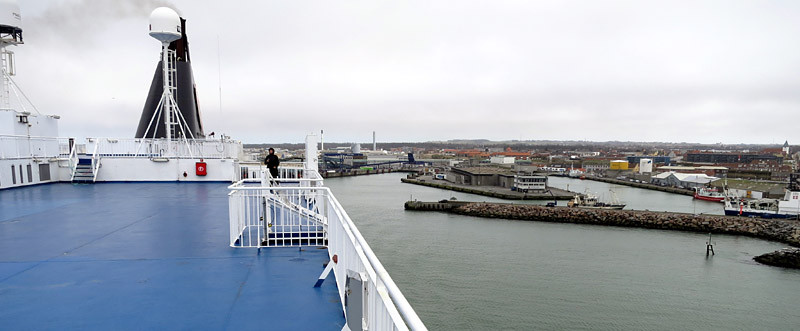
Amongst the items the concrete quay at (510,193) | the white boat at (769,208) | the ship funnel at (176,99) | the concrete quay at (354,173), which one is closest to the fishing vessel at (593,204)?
the concrete quay at (510,193)

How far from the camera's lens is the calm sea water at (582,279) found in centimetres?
1157

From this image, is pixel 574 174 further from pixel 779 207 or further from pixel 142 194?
pixel 142 194

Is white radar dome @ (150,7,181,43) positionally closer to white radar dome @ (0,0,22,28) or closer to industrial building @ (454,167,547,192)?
white radar dome @ (0,0,22,28)

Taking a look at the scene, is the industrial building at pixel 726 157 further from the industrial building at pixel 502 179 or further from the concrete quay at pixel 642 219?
the concrete quay at pixel 642 219

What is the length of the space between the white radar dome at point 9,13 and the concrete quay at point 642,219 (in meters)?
25.3

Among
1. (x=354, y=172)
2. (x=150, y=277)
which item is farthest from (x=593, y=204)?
(x=354, y=172)

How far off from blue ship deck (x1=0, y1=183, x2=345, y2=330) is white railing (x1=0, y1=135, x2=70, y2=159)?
14.1 ft

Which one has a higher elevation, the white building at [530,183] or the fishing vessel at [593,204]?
the white building at [530,183]

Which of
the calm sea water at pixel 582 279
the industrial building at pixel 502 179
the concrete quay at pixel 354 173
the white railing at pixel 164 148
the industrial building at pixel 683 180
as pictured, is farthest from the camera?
the concrete quay at pixel 354 173

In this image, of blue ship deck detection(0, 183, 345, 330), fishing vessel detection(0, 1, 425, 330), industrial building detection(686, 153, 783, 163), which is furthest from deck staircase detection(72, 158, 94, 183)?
industrial building detection(686, 153, 783, 163)

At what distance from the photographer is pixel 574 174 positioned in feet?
217

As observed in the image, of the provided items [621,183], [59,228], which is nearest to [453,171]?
[621,183]

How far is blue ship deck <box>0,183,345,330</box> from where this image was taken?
229cm

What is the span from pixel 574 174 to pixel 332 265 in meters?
70.2
